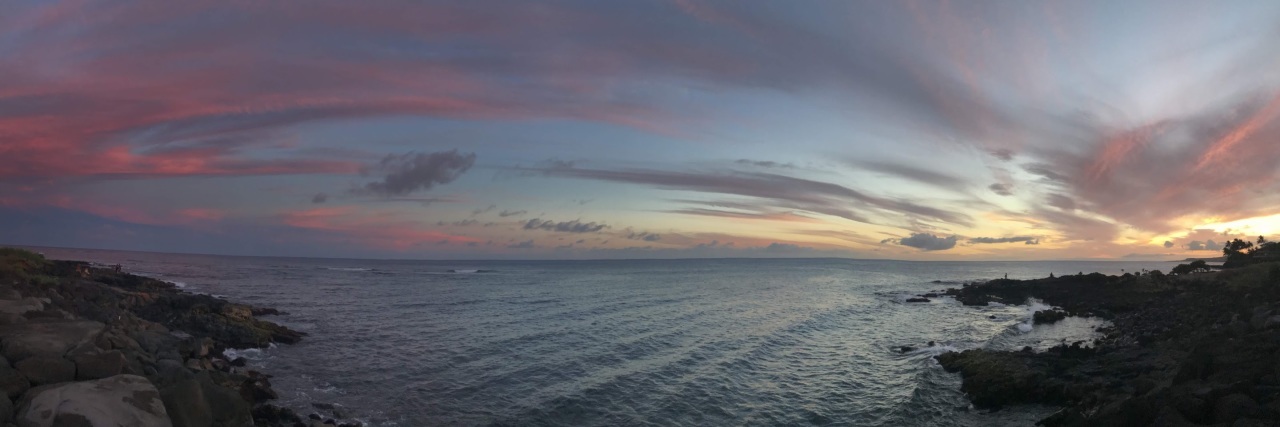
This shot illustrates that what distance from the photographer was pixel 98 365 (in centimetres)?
1630

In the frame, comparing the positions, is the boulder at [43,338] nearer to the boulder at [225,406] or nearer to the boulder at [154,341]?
the boulder at [225,406]

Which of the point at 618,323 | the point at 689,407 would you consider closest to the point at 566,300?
the point at 618,323

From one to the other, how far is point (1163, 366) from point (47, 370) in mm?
44199

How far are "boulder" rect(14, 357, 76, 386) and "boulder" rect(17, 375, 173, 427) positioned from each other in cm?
161

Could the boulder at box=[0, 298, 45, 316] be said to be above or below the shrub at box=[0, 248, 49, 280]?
below

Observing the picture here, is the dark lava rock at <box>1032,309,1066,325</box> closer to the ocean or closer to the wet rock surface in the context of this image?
the ocean

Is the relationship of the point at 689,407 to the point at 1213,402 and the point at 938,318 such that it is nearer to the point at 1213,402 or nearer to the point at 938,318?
the point at 1213,402

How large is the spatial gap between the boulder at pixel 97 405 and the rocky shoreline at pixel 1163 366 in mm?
28198

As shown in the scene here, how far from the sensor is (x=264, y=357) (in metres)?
33.1

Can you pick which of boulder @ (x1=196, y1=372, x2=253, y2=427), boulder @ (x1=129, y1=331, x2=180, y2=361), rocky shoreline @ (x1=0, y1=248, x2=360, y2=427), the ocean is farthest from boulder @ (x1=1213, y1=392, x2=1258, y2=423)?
boulder @ (x1=129, y1=331, x2=180, y2=361)

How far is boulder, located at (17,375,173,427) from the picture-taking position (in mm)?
13008

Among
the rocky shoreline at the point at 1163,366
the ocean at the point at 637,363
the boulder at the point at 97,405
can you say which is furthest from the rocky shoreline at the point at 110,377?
the rocky shoreline at the point at 1163,366

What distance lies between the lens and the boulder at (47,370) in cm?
1499

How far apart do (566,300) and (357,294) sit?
103ft
